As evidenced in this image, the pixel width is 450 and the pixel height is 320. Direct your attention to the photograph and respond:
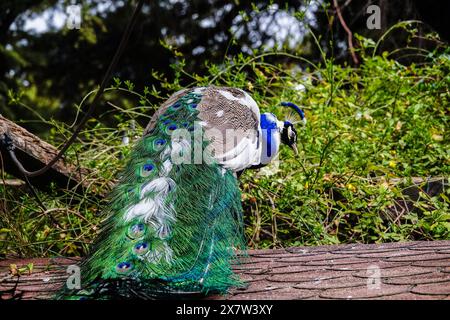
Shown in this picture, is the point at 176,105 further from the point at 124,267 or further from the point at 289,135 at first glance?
the point at 124,267

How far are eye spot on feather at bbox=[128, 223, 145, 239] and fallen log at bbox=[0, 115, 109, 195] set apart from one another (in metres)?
1.22

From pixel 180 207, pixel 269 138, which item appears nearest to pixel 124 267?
pixel 180 207

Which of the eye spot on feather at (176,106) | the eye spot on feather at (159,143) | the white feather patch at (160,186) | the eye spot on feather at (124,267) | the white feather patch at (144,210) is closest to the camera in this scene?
the eye spot on feather at (124,267)

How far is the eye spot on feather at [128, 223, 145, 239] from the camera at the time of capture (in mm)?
2645

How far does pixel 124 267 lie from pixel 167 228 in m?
0.27

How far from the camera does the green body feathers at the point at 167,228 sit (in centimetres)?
249

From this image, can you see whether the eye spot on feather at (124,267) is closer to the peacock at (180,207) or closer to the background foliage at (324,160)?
the peacock at (180,207)

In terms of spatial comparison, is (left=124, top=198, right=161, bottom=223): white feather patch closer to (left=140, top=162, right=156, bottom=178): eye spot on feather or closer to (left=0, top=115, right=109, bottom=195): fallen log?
(left=140, top=162, right=156, bottom=178): eye spot on feather

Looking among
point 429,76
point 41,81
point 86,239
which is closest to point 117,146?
point 86,239

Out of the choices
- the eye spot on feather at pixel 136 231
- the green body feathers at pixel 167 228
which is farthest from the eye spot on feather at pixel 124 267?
the eye spot on feather at pixel 136 231

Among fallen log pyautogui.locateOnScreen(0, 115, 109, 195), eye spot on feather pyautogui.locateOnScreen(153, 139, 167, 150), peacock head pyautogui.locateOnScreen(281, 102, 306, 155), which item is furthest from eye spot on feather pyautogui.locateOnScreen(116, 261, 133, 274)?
peacock head pyautogui.locateOnScreen(281, 102, 306, 155)

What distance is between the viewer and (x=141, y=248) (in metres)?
2.58

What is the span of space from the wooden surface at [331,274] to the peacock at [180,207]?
5.2 inches
